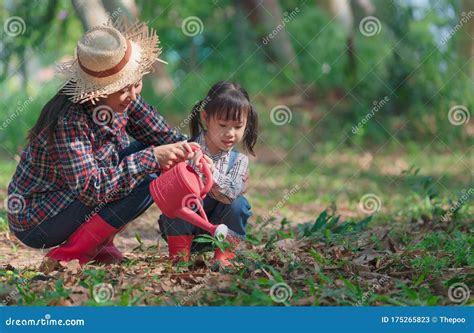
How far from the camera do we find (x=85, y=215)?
3463 mm

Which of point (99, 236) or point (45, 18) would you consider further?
point (45, 18)

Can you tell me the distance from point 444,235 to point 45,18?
12.1 feet

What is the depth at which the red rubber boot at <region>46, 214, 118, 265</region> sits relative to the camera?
3.45 m

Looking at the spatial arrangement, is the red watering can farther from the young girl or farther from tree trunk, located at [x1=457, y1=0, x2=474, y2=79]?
tree trunk, located at [x1=457, y1=0, x2=474, y2=79]

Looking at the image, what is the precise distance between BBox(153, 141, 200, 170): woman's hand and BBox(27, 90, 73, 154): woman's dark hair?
43cm

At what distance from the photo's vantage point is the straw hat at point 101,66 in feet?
10.7

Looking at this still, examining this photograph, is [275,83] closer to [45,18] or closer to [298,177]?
[298,177]

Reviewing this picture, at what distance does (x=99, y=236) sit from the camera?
3.46 metres

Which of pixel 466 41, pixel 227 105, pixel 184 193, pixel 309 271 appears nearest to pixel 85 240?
pixel 184 193

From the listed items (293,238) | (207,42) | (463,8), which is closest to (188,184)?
(293,238)

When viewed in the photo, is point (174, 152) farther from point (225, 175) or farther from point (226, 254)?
point (226, 254)

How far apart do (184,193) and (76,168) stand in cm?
46

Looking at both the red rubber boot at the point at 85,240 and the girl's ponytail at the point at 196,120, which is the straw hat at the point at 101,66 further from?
the red rubber boot at the point at 85,240

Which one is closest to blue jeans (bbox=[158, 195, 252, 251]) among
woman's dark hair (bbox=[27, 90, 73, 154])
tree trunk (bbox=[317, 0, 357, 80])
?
woman's dark hair (bbox=[27, 90, 73, 154])
